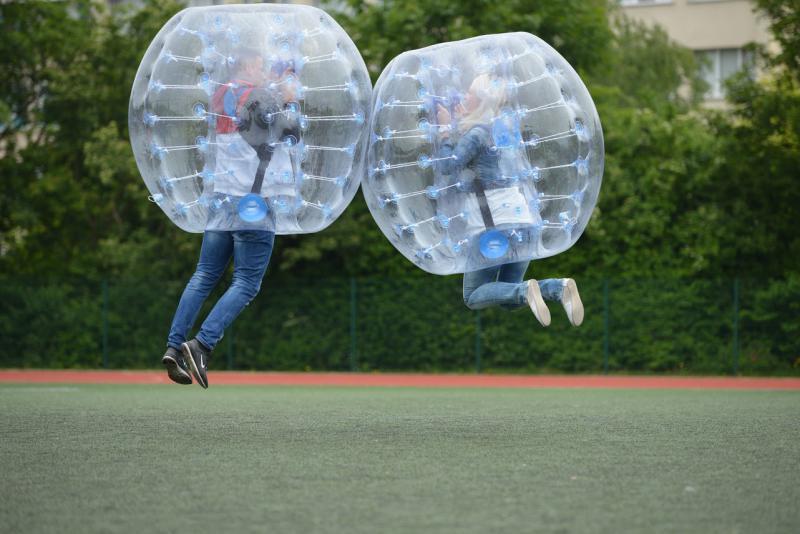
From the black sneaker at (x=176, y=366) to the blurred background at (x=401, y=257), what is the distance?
13.6m

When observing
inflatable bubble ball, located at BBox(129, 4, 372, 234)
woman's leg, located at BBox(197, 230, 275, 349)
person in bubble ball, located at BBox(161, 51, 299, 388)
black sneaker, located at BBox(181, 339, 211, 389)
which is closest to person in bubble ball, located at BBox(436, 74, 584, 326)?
inflatable bubble ball, located at BBox(129, 4, 372, 234)

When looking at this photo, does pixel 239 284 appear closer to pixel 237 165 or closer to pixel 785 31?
pixel 237 165

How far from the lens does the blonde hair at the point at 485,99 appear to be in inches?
276

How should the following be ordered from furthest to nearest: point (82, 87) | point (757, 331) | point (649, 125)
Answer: point (82, 87) < point (649, 125) < point (757, 331)

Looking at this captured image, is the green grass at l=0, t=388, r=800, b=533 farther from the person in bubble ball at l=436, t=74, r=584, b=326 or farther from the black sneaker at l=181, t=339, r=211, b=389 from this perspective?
the person in bubble ball at l=436, t=74, r=584, b=326

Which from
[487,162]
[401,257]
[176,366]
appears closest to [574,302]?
[487,162]

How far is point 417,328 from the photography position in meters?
21.4

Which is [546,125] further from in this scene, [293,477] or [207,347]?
[293,477]

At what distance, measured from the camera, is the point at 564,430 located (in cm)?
701

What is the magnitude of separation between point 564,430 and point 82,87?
19588mm

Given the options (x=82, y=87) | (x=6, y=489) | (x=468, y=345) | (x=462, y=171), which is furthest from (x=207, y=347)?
(x=82, y=87)

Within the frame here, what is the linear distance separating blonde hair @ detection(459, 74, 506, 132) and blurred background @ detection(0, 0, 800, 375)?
13.2m

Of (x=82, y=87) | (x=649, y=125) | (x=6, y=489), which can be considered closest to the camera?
(x=6, y=489)

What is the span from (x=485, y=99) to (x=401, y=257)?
1528 centimetres
